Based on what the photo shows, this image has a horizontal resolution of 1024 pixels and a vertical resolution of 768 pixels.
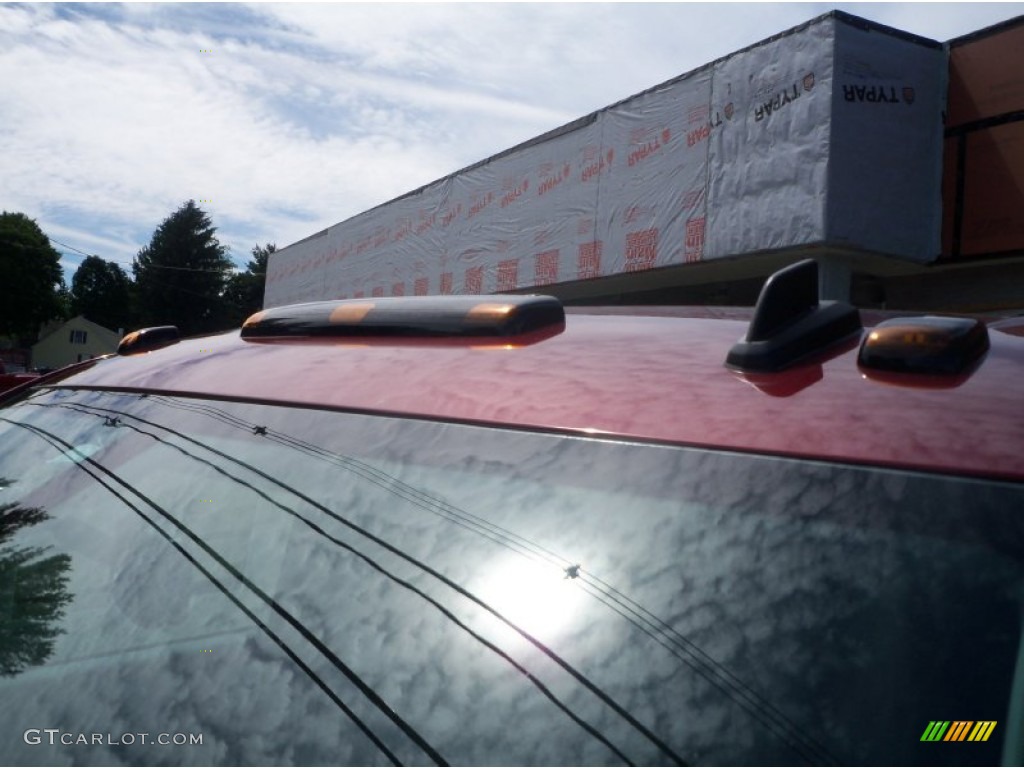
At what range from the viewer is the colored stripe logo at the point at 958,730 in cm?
79

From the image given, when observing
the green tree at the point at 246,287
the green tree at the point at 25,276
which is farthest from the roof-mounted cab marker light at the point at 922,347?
the green tree at the point at 25,276

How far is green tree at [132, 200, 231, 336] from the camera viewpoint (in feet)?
215

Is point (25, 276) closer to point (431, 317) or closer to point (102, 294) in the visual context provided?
point (102, 294)

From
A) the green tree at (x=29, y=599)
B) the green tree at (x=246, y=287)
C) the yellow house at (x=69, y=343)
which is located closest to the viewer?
the green tree at (x=29, y=599)

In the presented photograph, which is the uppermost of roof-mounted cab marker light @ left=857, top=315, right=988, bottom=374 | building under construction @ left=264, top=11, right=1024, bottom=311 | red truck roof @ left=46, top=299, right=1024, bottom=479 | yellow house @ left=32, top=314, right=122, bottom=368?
building under construction @ left=264, top=11, right=1024, bottom=311

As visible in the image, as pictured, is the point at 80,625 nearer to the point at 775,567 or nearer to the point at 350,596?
the point at 350,596

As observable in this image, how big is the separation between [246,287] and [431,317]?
66.3m

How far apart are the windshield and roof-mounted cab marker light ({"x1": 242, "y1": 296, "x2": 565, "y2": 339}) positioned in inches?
8.7

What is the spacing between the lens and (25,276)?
63812 mm

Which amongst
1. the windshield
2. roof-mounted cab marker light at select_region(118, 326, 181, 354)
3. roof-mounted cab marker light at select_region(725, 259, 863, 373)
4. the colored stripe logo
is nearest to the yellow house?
roof-mounted cab marker light at select_region(118, 326, 181, 354)

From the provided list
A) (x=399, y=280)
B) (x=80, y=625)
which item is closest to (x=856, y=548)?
(x=80, y=625)

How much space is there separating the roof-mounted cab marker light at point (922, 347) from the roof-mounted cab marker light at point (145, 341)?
5.49 ft

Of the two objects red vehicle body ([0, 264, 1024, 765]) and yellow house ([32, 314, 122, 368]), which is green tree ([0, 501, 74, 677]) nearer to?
red vehicle body ([0, 264, 1024, 765])

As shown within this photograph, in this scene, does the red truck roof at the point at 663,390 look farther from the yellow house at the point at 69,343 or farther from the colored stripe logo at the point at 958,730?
the yellow house at the point at 69,343
